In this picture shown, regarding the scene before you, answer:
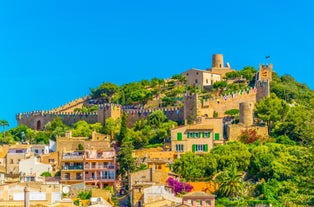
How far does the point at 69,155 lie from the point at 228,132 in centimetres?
1212

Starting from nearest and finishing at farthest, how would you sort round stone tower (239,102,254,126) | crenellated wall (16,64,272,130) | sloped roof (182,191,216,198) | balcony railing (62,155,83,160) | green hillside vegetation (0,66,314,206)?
sloped roof (182,191,216,198), green hillside vegetation (0,66,314,206), balcony railing (62,155,83,160), round stone tower (239,102,254,126), crenellated wall (16,64,272,130)

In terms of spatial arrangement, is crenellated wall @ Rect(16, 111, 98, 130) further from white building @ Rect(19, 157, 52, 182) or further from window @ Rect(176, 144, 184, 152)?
window @ Rect(176, 144, 184, 152)

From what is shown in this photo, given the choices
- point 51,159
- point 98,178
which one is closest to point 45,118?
point 51,159

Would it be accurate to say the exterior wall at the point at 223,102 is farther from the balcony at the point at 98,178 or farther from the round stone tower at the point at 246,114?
the balcony at the point at 98,178

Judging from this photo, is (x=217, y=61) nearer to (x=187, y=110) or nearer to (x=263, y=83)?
(x=263, y=83)

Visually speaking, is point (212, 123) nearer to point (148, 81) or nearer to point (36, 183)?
point (36, 183)

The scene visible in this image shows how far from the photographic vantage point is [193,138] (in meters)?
64.2

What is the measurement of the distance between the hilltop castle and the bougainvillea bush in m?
14.0

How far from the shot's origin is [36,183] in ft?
180

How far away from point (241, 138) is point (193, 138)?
4.28 metres

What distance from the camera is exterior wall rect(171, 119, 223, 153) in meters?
63.9

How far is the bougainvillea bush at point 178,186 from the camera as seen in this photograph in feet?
186

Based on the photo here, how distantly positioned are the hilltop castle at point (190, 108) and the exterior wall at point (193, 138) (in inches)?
250

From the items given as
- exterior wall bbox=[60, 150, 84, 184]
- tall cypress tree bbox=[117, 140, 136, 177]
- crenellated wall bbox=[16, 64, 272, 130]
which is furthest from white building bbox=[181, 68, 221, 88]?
tall cypress tree bbox=[117, 140, 136, 177]
